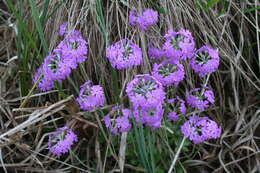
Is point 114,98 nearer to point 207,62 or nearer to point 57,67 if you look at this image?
point 57,67

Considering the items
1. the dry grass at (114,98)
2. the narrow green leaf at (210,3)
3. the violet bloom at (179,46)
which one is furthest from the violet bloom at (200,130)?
the narrow green leaf at (210,3)

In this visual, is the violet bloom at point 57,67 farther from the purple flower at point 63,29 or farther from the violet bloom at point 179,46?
the violet bloom at point 179,46

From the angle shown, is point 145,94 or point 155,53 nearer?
Result: point 145,94

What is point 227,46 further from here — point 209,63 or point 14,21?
point 14,21

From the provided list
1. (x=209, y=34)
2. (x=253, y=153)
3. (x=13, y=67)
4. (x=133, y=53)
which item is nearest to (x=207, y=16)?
(x=209, y=34)

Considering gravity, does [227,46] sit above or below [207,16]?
below

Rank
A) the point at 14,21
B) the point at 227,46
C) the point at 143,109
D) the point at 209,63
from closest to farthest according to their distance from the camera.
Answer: the point at 143,109
the point at 209,63
the point at 227,46
the point at 14,21

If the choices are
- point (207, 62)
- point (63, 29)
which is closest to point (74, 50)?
point (63, 29)
